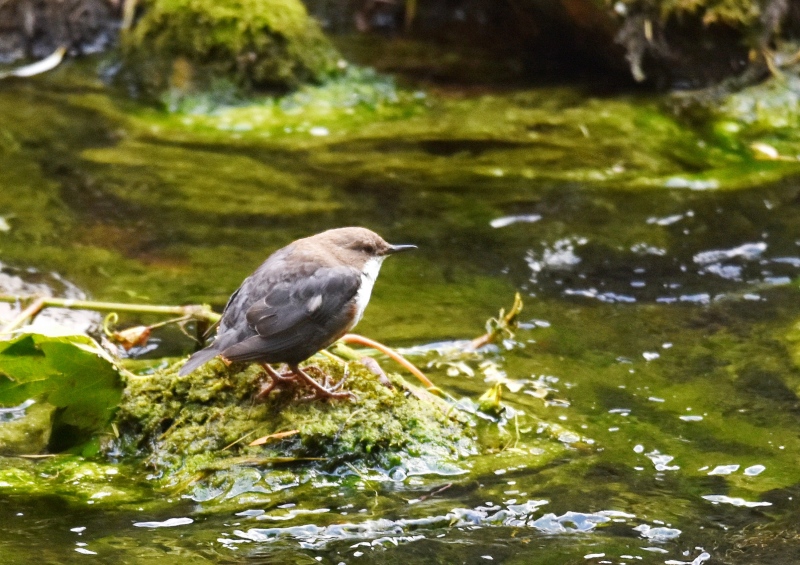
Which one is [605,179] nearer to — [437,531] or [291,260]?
[291,260]

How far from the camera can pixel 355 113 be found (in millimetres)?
7602

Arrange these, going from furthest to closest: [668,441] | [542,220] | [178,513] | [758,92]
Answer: [758,92] → [542,220] → [668,441] → [178,513]

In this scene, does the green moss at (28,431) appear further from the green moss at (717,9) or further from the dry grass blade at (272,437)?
the green moss at (717,9)

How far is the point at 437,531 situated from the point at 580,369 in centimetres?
149

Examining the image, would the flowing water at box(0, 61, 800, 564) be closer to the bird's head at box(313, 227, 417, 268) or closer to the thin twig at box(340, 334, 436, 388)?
the thin twig at box(340, 334, 436, 388)

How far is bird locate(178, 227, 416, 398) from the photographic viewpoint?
11.2 ft

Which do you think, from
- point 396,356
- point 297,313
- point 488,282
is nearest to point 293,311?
point 297,313

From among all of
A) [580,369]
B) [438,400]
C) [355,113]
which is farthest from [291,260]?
[355,113]

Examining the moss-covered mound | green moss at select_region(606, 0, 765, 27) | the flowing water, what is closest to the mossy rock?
the flowing water

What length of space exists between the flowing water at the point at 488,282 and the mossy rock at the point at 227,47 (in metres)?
0.31

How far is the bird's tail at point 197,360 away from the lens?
327cm

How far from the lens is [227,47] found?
7797 mm

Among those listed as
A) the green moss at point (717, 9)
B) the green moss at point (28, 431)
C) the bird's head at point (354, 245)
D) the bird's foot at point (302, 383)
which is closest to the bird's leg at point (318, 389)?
the bird's foot at point (302, 383)

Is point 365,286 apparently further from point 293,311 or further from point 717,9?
point 717,9
